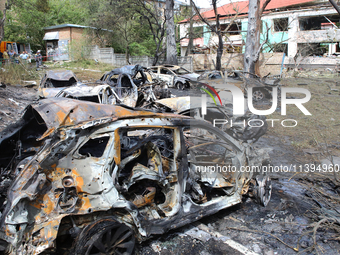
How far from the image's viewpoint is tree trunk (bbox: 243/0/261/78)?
13719 mm

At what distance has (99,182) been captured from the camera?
257 cm

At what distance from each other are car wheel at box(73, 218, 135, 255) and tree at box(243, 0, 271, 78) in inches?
480

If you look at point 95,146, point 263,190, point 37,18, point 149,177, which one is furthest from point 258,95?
point 37,18

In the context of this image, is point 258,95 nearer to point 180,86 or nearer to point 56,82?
point 180,86

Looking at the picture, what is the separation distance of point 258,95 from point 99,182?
11.8 m

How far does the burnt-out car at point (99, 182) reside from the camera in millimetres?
2336

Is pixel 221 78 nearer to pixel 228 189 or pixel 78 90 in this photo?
pixel 78 90

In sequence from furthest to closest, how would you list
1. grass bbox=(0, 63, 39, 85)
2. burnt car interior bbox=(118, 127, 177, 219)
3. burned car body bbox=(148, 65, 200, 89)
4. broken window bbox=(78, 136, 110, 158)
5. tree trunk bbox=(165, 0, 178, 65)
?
1. tree trunk bbox=(165, 0, 178, 65)
2. burned car body bbox=(148, 65, 200, 89)
3. grass bbox=(0, 63, 39, 85)
4. broken window bbox=(78, 136, 110, 158)
5. burnt car interior bbox=(118, 127, 177, 219)

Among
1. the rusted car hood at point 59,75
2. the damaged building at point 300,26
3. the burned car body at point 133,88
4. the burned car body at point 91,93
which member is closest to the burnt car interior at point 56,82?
the rusted car hood at point 59,75

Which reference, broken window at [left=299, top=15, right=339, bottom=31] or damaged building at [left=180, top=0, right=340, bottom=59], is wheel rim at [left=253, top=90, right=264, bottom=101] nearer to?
damaged building at [left=180, top=0, right=340, bottom=59]

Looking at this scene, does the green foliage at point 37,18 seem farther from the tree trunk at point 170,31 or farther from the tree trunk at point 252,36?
the tree trunk at point 252,36

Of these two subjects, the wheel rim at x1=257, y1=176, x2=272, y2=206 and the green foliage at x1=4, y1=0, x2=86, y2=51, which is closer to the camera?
the wheel rim at x1=257, y1=176, x2=272, y2=206

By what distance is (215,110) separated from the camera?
6312mm

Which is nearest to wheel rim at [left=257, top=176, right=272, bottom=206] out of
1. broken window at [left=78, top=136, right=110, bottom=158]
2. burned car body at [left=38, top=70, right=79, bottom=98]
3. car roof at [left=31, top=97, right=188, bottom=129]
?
car roof at [left=31, top=97, right=188, bottom=129]
